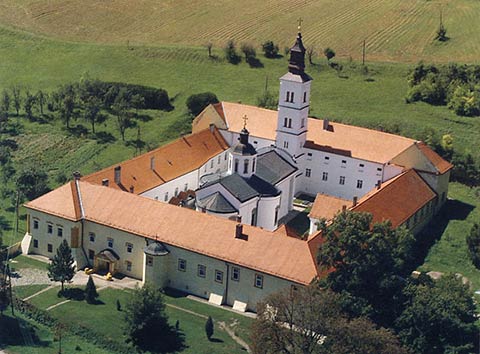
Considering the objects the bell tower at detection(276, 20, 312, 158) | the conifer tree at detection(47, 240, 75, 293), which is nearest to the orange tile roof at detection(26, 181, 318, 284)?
the conifer tree at detection(47, 240, 75, 293)

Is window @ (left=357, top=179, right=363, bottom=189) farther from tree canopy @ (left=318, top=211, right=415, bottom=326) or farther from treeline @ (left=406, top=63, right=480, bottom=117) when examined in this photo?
tree canopy @ (left=318, top=211, right=415, bottom=326)

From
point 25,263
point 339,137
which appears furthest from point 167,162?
point 339,137

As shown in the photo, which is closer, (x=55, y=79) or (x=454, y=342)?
(x=454, y=342)

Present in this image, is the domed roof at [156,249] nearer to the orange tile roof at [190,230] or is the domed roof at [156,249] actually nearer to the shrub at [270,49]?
the orange tile roof at [190,230]

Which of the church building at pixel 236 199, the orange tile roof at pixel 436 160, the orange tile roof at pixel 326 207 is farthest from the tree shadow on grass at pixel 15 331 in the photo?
the orange tile roof at pixel 436 160

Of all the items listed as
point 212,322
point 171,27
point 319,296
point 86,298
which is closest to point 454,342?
point 319,296

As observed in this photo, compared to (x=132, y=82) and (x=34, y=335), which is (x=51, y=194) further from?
(x=132, y=82)

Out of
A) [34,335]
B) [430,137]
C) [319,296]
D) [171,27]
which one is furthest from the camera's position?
[171,27]

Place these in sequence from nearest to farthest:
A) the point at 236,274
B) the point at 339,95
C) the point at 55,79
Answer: the point at 236,274
the point at 339,95
the point at 55,79
